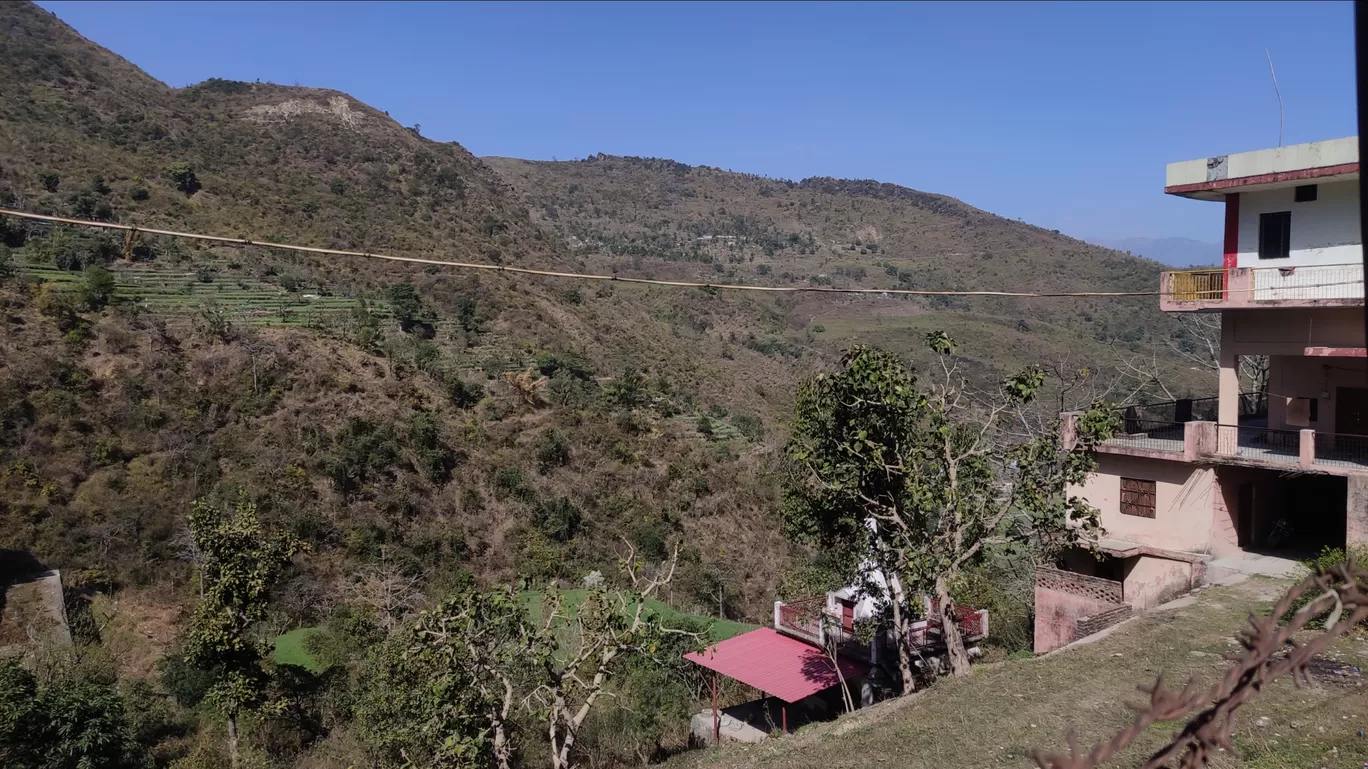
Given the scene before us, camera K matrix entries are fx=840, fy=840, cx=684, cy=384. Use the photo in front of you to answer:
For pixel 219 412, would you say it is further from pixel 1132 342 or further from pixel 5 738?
pixel 1132 342

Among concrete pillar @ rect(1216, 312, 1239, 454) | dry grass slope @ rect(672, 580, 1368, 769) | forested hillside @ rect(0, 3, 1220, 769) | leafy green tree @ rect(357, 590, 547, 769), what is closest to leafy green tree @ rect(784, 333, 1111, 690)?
dry grass slope @ rect(672, 580, 1368, 769)

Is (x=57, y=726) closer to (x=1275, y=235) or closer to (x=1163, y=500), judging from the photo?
(x=1163, y=500)

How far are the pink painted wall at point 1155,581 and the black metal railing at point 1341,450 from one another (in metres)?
2.43

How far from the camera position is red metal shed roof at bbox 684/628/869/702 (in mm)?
13758

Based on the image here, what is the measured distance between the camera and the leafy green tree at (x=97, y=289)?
25.4 m

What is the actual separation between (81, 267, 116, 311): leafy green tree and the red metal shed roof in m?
21.8

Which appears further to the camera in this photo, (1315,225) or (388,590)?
(388,590)

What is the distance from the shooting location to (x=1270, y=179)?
42.4ft

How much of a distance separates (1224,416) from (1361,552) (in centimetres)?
321

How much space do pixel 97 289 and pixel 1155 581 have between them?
28947 millimetres

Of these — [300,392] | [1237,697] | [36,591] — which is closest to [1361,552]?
[1237,697]

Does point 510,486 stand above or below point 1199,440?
below

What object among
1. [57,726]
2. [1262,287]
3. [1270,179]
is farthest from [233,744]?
[1270,179]

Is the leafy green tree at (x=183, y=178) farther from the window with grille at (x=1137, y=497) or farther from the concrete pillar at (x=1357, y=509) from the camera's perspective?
the concrete pillar at (x=1357, y=509)
